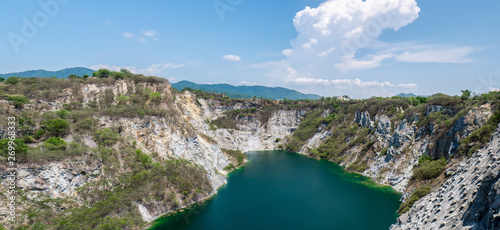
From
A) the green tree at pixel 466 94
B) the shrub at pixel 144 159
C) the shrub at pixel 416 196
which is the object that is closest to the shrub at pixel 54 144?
the shrub at pixel 144 159

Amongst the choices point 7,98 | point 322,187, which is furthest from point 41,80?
point 322,187

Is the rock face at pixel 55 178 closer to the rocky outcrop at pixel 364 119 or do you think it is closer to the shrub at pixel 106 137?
the shrub at pixel 106 137

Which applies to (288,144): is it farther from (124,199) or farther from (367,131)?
(124,199)

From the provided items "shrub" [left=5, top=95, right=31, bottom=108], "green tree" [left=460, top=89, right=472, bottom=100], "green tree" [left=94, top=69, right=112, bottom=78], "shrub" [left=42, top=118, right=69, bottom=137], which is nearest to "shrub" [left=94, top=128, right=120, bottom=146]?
"shrub" [left=42, top=118, right=69, bottom=137]

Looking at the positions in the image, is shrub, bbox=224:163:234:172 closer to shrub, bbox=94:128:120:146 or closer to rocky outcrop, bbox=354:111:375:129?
shrub, bbox=94:128:120:146

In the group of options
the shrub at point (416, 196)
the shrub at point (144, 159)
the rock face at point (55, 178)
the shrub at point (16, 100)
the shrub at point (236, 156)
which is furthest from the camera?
the shrub at point (236, 156)

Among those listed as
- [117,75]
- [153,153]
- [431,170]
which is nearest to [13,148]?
[153,153]
